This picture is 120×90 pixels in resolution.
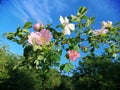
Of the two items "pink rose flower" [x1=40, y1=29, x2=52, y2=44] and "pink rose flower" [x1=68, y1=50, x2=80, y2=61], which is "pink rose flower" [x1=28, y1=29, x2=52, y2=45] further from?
"pink rose flower" [x1=68, y1=50, x2=80, y2=61]

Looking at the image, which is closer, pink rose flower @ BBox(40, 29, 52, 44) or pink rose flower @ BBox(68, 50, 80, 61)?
pink rose flower @ BBox(40, 29, 52, 44)

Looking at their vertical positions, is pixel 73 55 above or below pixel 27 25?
below

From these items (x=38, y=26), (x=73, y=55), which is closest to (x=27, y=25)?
(x=38, y=26)

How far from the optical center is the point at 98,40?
364cm

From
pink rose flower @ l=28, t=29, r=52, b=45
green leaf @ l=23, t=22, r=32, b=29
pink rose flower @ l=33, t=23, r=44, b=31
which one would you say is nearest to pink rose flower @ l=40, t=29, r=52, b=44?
pink rose flower @ l=28, t=29, r=52, b=45

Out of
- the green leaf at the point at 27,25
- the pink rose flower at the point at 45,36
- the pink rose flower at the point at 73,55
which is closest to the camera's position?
the pink rose flower at the point at 45,36

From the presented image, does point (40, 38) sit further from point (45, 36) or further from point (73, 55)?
point (73, 55)

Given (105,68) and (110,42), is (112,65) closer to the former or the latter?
(105,68)

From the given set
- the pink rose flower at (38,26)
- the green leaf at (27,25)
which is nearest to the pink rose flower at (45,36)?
the pink rose flower at (38,26)

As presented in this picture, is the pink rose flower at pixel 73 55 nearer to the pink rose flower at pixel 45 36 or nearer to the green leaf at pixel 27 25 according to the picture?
the pink rose flower at pixel 45 36

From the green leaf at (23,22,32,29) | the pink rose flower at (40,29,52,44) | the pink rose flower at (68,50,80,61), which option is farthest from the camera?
the green leaf at (23,22,32,29)

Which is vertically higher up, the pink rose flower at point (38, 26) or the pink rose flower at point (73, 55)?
the pink rose flower at point (38, 26)

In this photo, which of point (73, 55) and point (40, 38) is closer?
point (40, 38)

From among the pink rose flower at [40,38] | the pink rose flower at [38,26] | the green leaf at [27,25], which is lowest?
the pink rose flower at [40,38]
